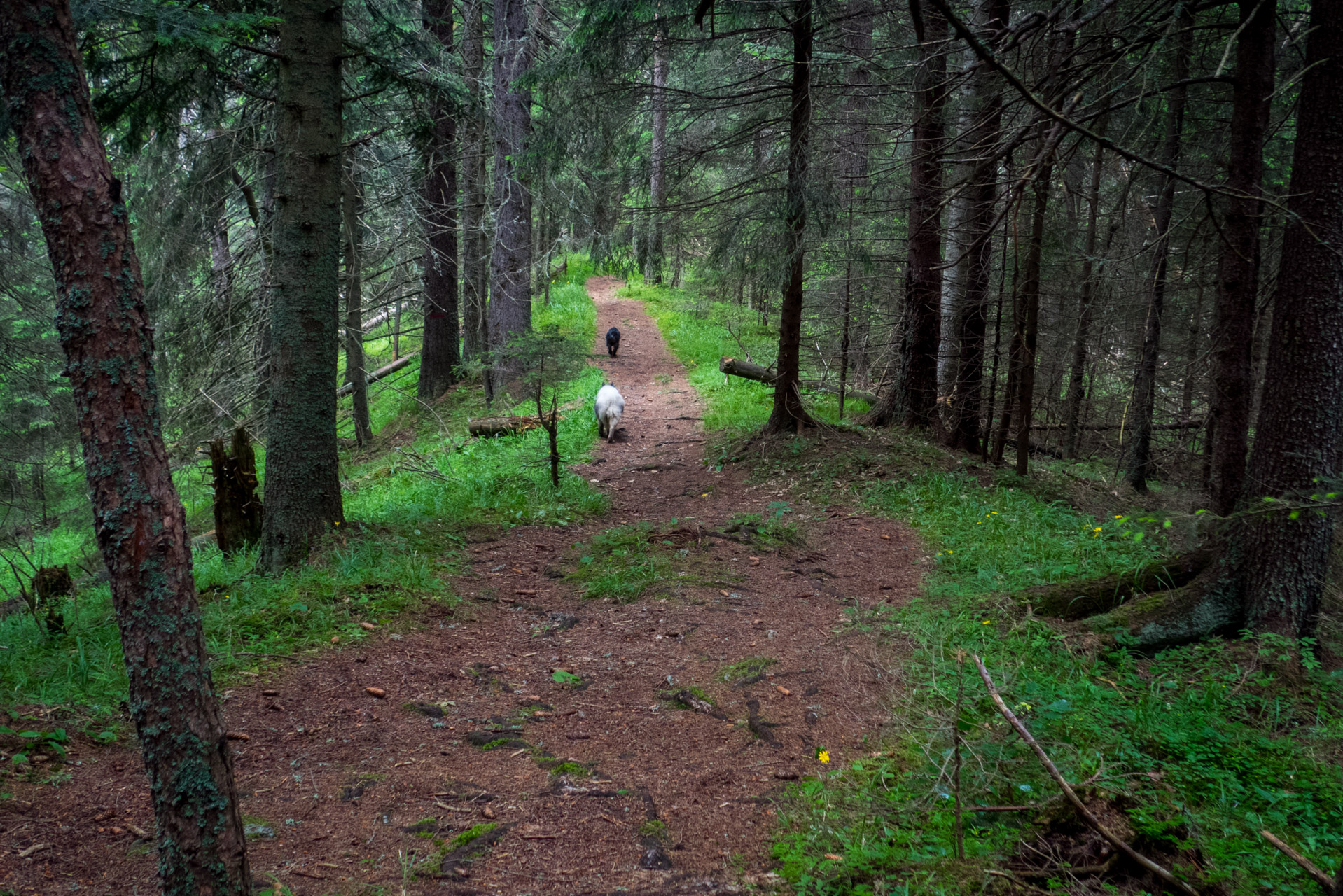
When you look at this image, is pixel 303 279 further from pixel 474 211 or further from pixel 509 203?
pixel 509 203

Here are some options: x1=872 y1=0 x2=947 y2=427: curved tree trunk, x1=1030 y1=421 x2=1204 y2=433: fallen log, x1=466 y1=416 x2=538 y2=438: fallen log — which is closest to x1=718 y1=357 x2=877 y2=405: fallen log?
x1=872 y1=0 x2=947 y2=427: curved tree trunk

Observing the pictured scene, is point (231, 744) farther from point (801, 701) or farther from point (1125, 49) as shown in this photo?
point (1125, 49)

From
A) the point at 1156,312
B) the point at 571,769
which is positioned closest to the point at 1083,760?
the point at 571,769

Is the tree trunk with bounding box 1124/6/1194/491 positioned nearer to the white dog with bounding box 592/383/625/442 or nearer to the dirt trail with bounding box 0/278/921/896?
the dirt trail with bounding box 0/278/921/896

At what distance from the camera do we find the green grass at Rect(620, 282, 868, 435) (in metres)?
12.7

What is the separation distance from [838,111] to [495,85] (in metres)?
6.88

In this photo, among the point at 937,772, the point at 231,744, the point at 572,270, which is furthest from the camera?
the point at 572,270

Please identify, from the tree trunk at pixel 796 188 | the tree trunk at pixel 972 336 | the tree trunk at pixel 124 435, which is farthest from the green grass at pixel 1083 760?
the tree trunk at pixel 972 336

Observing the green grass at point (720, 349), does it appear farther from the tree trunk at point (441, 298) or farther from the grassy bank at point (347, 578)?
the tree trunk at point (441, 298)

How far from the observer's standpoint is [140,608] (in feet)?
7.89

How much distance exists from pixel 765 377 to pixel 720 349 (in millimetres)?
6971

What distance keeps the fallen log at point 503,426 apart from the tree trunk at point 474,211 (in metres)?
2.01

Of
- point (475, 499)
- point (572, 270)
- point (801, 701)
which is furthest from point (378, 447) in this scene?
point (572, 270)

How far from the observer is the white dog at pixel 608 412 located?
1259cm
